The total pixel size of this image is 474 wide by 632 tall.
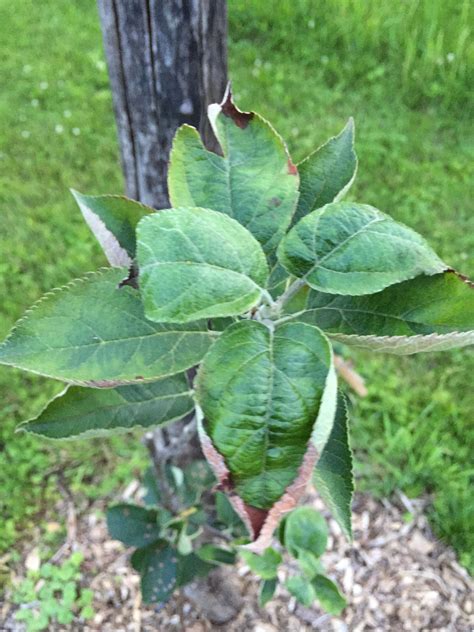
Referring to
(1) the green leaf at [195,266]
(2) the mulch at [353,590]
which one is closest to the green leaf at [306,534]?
(2) the mulch at [353,590]

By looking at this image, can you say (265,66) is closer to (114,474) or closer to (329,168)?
(114,474)

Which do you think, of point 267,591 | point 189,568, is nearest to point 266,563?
point 267,591

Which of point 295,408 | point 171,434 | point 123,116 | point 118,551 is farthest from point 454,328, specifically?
point 118,551

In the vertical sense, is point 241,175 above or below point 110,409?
above

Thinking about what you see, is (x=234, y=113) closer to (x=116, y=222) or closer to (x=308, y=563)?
(x=116, y=222)

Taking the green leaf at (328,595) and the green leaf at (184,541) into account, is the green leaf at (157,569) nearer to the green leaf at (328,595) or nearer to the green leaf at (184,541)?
the green leaf at (184,541)
